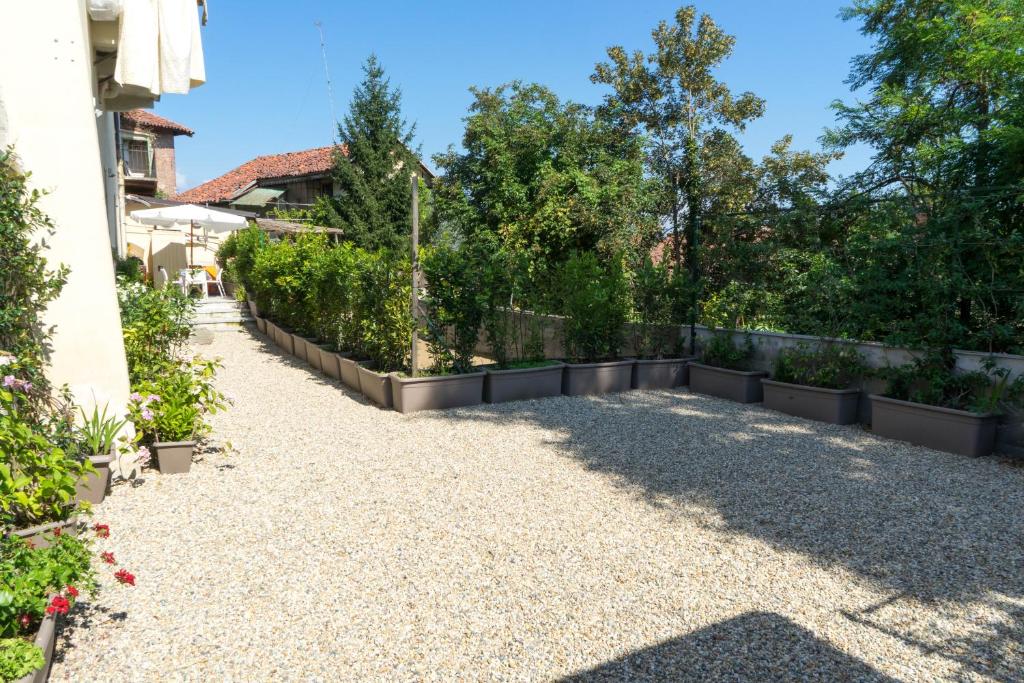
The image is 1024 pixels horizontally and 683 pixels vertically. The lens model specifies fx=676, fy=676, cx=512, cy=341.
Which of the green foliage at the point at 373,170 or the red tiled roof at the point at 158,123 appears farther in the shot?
the red tiled roof at the point at 158,123

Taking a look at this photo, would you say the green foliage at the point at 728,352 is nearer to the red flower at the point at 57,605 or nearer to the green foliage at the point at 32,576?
the green foliage at the point at 32,576

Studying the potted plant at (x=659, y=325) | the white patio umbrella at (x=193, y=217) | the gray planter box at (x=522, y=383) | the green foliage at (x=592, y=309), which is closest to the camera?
the gray planter box at (x=522, y=383)

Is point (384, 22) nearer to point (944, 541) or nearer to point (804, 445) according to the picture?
point (804, 445)

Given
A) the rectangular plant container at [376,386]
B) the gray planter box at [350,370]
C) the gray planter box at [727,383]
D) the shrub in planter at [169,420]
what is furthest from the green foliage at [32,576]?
the gray planter box at [727,383]

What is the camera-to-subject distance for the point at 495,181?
1711 cm

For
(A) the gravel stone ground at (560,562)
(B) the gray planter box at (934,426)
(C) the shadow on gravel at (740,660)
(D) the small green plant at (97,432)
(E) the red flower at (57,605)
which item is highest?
(D) the small green plant at (97,432)

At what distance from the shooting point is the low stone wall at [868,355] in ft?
18.0

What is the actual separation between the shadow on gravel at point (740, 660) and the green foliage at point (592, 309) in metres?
5.38

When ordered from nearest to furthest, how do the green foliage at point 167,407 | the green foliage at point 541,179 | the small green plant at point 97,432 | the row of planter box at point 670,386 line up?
the small green plant at point 97,432 < the green foliage at point 167,407 < the row of planter box at point 670,386 < the green foliage at point 541,179

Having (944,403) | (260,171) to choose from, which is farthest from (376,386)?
(260,171)

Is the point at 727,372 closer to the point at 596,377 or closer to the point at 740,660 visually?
the point at 596,377

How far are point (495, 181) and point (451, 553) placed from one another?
14.5 metres

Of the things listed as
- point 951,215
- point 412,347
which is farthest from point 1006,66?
point 412,347

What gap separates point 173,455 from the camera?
4.73 m
